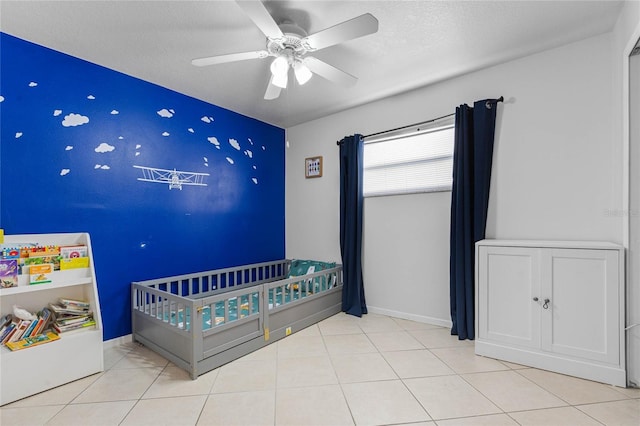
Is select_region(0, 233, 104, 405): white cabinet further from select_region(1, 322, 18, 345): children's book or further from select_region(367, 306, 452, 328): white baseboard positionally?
select_region(367, 306, 452, 328): white baseboard

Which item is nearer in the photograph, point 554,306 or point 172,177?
point 554,306

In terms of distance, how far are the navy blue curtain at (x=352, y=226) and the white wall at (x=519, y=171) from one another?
0.48ft

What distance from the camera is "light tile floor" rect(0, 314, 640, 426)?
162 cm

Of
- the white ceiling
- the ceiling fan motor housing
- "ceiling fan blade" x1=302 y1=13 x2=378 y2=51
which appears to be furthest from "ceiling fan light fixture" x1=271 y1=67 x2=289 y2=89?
the white ceiling

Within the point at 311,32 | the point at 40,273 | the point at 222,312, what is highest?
the point at 311,32

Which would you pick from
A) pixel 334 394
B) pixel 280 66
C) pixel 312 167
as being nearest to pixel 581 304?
pixel 334 394

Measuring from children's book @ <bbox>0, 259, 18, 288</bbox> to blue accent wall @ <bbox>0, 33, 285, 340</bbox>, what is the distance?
0.35m

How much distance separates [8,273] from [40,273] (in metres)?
0.15

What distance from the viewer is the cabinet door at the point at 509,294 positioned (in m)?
2.15

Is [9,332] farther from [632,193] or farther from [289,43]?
[632,193]

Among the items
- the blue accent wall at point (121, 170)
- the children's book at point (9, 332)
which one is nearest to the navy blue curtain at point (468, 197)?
the blue accent wall at point (121, 170)

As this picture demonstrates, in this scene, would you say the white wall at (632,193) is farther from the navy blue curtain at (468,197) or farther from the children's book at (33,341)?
the children's book at (33,341)

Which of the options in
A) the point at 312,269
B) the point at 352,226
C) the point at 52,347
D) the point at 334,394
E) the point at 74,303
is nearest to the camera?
the point at 334,394

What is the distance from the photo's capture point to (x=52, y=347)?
1947 mm
